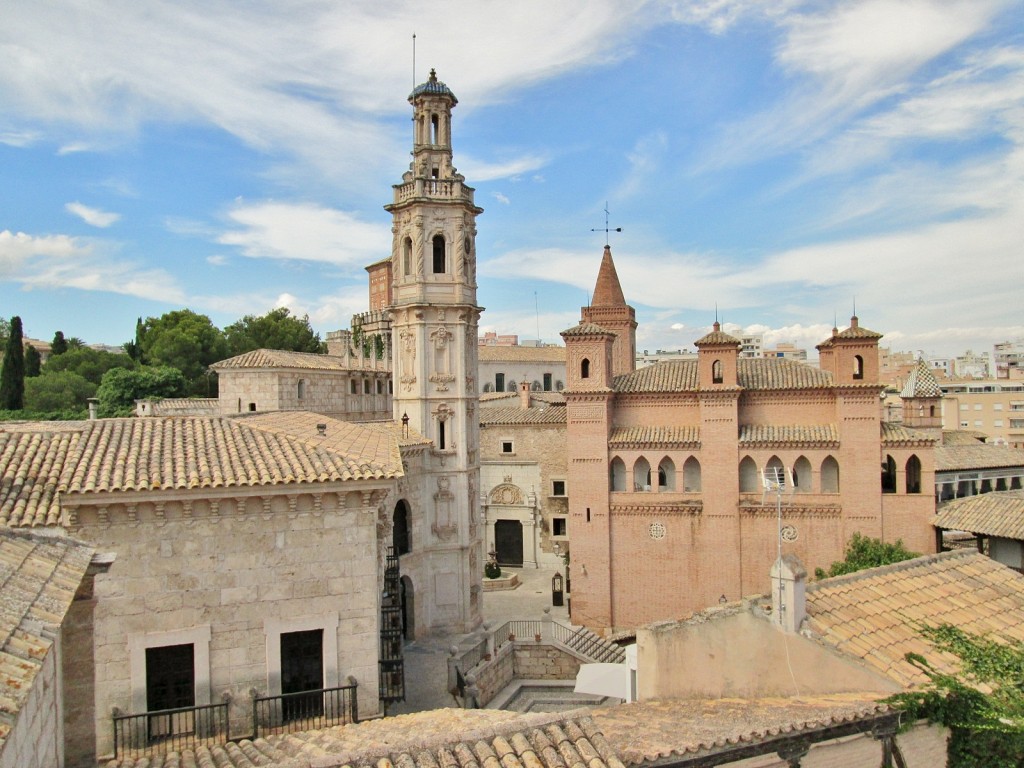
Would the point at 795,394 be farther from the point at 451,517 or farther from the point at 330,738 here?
the point at 330,738

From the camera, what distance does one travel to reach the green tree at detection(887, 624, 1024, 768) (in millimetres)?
8117

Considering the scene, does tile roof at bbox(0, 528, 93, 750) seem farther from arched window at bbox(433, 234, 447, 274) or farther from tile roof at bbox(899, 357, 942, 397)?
tile roof at bbox(899, 357, 942, 397)

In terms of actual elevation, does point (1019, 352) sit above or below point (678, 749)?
above

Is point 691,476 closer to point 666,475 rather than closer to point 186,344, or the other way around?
point 666,475

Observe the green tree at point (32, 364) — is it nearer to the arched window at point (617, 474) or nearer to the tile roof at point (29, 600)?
the arched window at point (617, 474)

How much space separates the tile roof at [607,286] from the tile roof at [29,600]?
2864 centimetres

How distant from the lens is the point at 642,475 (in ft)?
80.7

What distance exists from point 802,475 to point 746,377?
361cm

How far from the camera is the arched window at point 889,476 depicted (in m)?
22.8

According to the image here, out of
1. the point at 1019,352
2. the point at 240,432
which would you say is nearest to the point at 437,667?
the point at 240,432

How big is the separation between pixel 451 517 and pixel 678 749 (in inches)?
600

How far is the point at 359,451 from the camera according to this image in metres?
12.4

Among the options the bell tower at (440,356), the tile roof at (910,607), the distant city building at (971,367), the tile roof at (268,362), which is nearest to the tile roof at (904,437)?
the tile roof at (910,607)

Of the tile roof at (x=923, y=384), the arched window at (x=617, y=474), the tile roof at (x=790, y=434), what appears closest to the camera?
the tile roof at (x=790, y=434)
